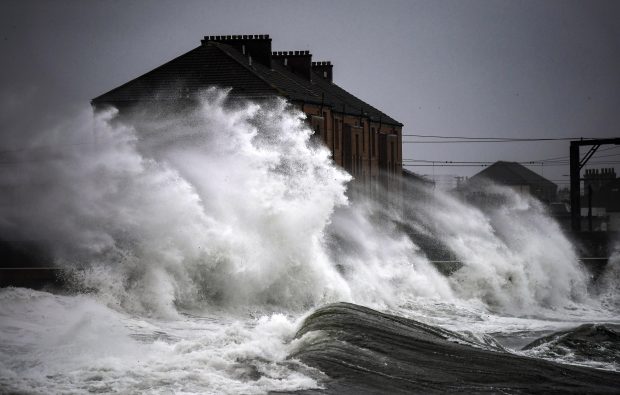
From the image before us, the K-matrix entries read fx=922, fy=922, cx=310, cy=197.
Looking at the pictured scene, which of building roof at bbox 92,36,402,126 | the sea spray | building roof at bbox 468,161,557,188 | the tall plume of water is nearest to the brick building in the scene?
building roof at bbox 92,36,402,126

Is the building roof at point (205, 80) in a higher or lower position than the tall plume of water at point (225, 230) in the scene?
higher

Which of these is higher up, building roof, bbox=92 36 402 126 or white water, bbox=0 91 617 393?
building roof, bbox=92 36 402 126

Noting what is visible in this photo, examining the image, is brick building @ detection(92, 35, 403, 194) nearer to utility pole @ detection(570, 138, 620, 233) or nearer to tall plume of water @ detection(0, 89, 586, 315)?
tall plume of water @ detection(0, 89, 586, 315)

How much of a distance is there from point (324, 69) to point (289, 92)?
1913 centimetres

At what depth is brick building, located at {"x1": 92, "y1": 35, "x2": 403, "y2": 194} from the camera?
40.0m

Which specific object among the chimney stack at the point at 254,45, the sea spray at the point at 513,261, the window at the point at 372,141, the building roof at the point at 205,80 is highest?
the chimney stack at the point at 254,45

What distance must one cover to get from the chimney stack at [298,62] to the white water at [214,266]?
13729 mm

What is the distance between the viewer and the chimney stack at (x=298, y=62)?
52.9m

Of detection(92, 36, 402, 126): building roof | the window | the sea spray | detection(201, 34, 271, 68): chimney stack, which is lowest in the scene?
the sea spray

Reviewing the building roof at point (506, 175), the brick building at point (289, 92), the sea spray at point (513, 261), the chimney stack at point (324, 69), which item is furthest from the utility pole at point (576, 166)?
the building roof at point (506, 175)

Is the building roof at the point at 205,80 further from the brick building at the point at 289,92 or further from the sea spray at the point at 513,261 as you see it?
the sea spray at the point at 513,261

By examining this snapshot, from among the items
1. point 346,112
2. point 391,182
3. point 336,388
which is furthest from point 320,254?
point 391,182

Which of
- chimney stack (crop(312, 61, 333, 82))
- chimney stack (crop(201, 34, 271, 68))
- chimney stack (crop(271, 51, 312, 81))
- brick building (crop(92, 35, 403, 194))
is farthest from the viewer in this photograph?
chimney stack (crop(312, 61, 333, 82))

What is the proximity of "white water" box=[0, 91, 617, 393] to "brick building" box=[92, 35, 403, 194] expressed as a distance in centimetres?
135
